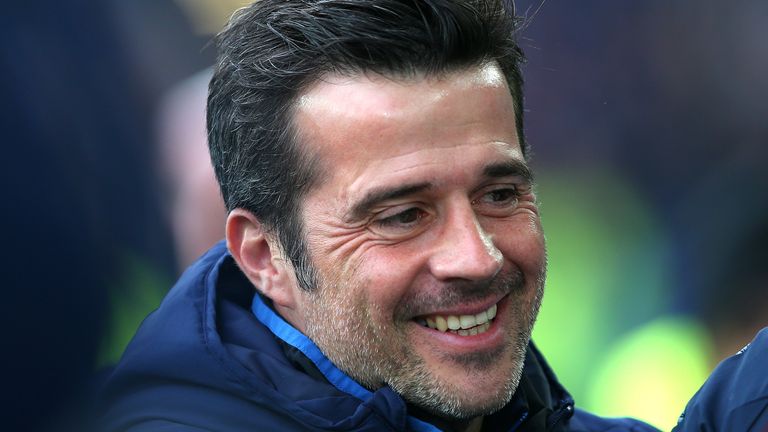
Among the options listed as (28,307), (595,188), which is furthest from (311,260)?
(595,188)

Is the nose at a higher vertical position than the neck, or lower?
higher

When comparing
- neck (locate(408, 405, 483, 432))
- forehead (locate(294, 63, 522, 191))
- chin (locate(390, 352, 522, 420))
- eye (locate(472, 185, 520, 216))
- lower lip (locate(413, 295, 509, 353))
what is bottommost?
neck (locate(408, 405, 483, 432))

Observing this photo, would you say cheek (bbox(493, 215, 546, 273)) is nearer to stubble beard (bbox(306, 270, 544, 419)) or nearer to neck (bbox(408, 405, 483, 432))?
stubble beard (bbox(306, 270, 544, 419))

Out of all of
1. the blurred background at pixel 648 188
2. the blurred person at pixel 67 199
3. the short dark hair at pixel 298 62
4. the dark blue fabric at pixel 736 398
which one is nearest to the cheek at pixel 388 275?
the short dark hair at pixel 298 62

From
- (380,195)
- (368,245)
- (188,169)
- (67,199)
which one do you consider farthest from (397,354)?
(188,169)

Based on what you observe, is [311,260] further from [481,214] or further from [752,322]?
[752,322]

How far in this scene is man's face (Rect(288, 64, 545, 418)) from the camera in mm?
1916

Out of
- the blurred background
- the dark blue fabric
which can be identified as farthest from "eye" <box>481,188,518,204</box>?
the blurred background

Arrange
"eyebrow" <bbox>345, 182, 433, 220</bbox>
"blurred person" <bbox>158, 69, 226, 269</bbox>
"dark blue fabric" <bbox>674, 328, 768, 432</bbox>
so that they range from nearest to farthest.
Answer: "dark blue fabric" <bbox>674, 328, 768, 432</bbox>
"eyebrow" <bbox>345, 182, 433, 220</bbox>
"blurred person" <bbox>158, 69, 226, 269</bbox>

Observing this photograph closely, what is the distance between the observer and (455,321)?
198 centimetres

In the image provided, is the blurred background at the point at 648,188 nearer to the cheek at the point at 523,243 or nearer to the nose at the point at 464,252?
the cheek at the point at 523,243

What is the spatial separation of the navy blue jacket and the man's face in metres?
0.09

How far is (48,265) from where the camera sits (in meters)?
2.56

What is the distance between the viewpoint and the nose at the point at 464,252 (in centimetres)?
187
